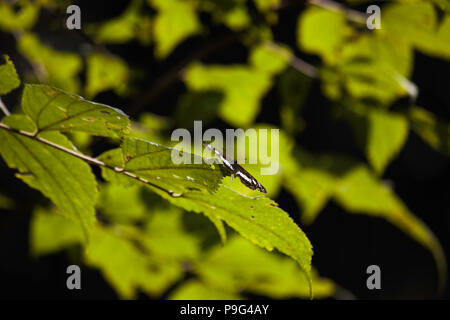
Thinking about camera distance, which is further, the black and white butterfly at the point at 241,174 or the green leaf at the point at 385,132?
the green leaf at the point at 385,132

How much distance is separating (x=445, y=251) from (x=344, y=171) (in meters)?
1.60

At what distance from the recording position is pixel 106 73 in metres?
1.00

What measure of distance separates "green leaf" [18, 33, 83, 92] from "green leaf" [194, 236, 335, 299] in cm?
58

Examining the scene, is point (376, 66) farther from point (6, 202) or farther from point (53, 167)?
point (6, 202)

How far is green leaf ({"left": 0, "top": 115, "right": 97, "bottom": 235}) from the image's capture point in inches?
14.1

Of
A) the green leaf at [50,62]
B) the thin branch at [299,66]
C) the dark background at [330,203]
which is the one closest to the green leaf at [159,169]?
the dark background at [330,203]

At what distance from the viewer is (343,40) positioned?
86 cm

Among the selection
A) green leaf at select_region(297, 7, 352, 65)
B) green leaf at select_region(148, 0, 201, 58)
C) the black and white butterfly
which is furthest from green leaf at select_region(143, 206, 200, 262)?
the black and white butterfly

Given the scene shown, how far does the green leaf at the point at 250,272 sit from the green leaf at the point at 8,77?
652 millimetres

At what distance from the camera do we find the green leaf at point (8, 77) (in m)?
0.31

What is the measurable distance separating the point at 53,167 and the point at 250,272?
25.7 inches

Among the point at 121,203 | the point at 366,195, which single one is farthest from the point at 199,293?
the point at 366,195

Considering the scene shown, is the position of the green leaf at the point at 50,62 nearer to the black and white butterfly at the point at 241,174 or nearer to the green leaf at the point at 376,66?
the green leaf at the point at 376,66

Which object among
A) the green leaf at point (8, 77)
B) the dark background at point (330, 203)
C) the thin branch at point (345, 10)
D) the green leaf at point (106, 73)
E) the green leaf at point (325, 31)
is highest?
the thin branch at point (345, 10)
